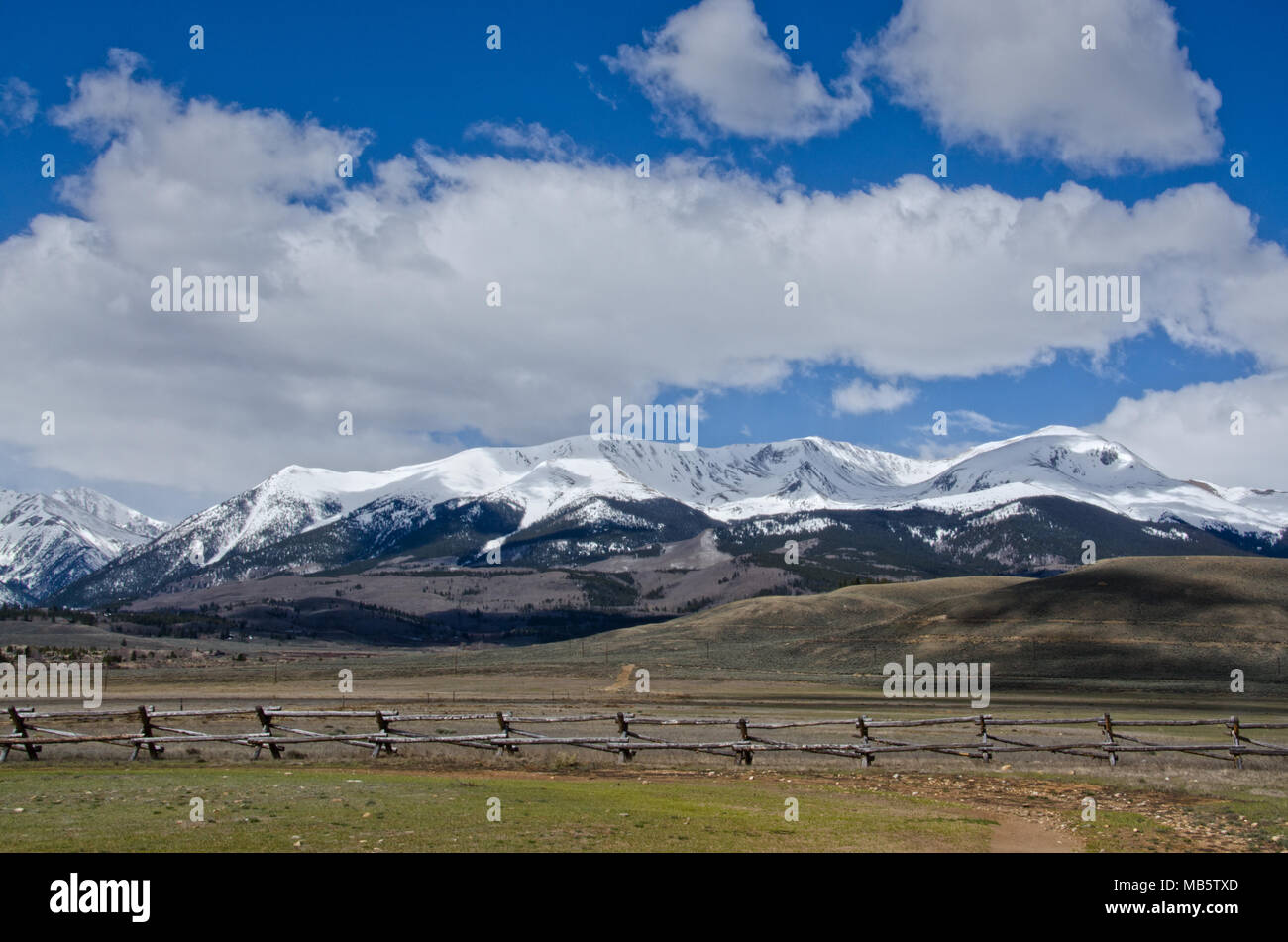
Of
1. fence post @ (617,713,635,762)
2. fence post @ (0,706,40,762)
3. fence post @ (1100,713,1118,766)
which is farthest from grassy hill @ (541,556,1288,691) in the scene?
fence post @ (0,706,40,762)

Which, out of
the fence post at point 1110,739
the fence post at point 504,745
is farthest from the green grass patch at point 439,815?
the fence post at point 1110,739

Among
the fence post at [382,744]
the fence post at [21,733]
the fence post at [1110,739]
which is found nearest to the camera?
the fence post at [21,733]

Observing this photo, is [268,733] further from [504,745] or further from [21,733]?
[504,745]

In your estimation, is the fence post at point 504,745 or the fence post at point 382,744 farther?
the fence post at point 504,745

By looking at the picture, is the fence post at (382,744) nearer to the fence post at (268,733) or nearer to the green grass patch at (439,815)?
the fence post at (268,733)

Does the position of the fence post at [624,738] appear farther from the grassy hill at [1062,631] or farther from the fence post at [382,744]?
the grassy hill at [1062,631]

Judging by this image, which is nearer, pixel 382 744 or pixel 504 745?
pixel 382 744

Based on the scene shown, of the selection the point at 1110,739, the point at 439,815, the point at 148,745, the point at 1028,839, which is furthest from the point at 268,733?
the point at 1110,739

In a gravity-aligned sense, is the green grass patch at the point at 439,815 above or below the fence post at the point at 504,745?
above

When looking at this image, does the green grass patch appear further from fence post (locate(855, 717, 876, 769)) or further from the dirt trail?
fence post (locate(855, 717, 876, 769))

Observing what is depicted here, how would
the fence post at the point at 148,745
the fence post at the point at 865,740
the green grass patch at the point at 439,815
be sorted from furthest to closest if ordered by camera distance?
the fence post at the point at 865,740 < the fence post at the point at 148,745 < the green grass patch at the point at 439,815

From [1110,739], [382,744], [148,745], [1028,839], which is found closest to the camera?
[1028,839]
